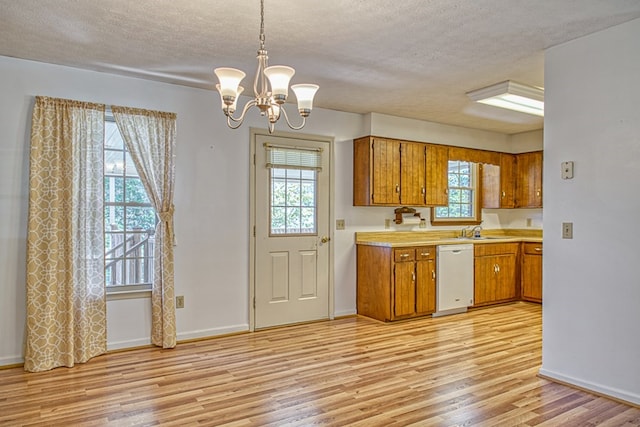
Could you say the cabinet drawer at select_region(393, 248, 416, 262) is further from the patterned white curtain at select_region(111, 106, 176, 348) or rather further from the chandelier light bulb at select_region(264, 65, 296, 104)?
the chandelier light bulb at select_region(264, 65, 296, 104)

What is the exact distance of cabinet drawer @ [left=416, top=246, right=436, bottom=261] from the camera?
502cm

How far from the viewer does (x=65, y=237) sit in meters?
3.56

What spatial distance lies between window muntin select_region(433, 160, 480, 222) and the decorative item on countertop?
0.34m

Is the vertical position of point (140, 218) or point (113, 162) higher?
point (113, 162)

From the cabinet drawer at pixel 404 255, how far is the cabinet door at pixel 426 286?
124 millimetres

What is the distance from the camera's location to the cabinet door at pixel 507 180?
648 cm

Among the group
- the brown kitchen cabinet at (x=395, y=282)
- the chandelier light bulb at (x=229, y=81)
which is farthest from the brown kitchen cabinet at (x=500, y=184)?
the chandelier light bulb at (x=229, y=81)

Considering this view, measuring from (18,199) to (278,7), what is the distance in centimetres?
257

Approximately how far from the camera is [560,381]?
10.2ft

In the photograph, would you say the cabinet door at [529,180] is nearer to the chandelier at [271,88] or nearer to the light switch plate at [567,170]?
the light switch plate at [567,170]

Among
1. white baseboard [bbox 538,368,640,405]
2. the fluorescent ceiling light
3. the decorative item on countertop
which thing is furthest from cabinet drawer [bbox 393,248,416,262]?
white baseboard [bbox 538,368,640,405]

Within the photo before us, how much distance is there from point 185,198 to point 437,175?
10.4 feet

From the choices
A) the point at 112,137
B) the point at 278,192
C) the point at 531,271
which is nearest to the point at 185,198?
the point at 112,137

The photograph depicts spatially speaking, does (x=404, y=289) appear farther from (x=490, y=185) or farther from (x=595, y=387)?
(x=490, y=185)
